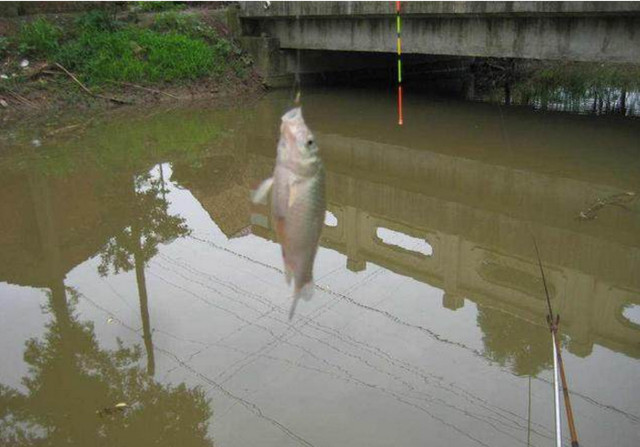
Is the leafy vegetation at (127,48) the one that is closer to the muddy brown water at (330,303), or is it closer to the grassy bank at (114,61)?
the grassy bank at (114,61)

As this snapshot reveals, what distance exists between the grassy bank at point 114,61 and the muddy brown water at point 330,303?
437 centimetres

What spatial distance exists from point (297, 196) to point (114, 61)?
13917 millimetres

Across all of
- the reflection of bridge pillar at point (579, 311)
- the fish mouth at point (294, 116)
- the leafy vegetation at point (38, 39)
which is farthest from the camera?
the leafy vegetation at point (38, 39)

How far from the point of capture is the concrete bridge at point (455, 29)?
33.0ft

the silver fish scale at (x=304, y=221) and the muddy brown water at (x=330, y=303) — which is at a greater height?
the silver fish scale at (x=304, y=221)

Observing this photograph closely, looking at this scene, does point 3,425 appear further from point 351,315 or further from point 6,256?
point 6,256

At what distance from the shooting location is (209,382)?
4188mm

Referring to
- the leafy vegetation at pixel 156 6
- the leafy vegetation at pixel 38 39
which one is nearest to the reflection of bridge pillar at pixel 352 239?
the leafy vegetation at pixel 38 39

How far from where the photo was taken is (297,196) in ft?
5.89

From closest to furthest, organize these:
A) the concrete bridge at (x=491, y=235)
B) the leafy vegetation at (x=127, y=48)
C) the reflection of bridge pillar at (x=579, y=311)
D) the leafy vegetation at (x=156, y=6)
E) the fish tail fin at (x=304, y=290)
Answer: the fish tail fin at (x=304, y=290), the reflection of bridge pillar at (x=579, y=311), the concrete bridge at (x=491, y=235), the leafy vegetation at (x=127, y=48), the leafy vegetation at (x=156, y=6)

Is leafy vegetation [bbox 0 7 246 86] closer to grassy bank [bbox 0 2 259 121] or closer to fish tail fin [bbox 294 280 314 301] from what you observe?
grassy bank [bbox 0 2 259 121]

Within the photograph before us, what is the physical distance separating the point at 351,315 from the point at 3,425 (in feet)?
8.36

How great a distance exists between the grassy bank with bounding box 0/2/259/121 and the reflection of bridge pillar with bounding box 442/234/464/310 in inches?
379

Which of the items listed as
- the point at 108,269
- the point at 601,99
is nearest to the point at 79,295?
the point at 108,269
